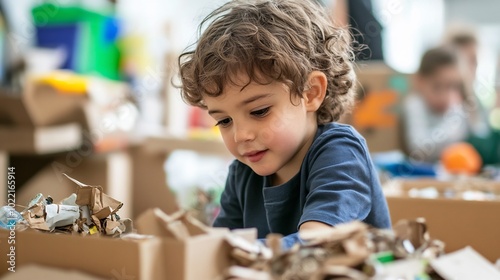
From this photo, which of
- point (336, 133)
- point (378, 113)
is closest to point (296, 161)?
point (336, 133)

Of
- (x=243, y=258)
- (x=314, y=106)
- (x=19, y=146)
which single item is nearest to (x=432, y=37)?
(x=19, y=146)

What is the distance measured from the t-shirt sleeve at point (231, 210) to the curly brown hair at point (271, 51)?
14cm

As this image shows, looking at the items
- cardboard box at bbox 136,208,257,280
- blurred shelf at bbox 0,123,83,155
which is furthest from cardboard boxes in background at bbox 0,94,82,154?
cardboard box at bbox 136,208,257,280

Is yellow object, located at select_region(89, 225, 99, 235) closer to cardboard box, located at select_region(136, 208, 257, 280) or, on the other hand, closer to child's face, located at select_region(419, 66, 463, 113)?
cardboard box, located at select_region(136, 208, 257, 280)

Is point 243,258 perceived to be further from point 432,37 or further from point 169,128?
point 432,37

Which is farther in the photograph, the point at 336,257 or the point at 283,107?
the point at 283,107

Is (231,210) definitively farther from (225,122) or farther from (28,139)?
(28,139)

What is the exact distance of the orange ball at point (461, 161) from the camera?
1919mm

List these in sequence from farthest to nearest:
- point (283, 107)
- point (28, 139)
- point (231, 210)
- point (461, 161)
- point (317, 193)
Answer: point (28, 139) → point (461, 161) → point (231, 210) → point (283, 107) → point (317, 193)

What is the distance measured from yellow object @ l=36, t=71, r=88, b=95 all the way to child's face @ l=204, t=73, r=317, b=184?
1.33 m

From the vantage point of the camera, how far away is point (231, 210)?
1.08m

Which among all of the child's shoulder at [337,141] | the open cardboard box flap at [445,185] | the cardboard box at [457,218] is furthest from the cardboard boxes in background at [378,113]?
the child's shoulder at [337,141]

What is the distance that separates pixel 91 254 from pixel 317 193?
30 cm

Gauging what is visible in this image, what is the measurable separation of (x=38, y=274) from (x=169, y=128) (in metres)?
2.11
